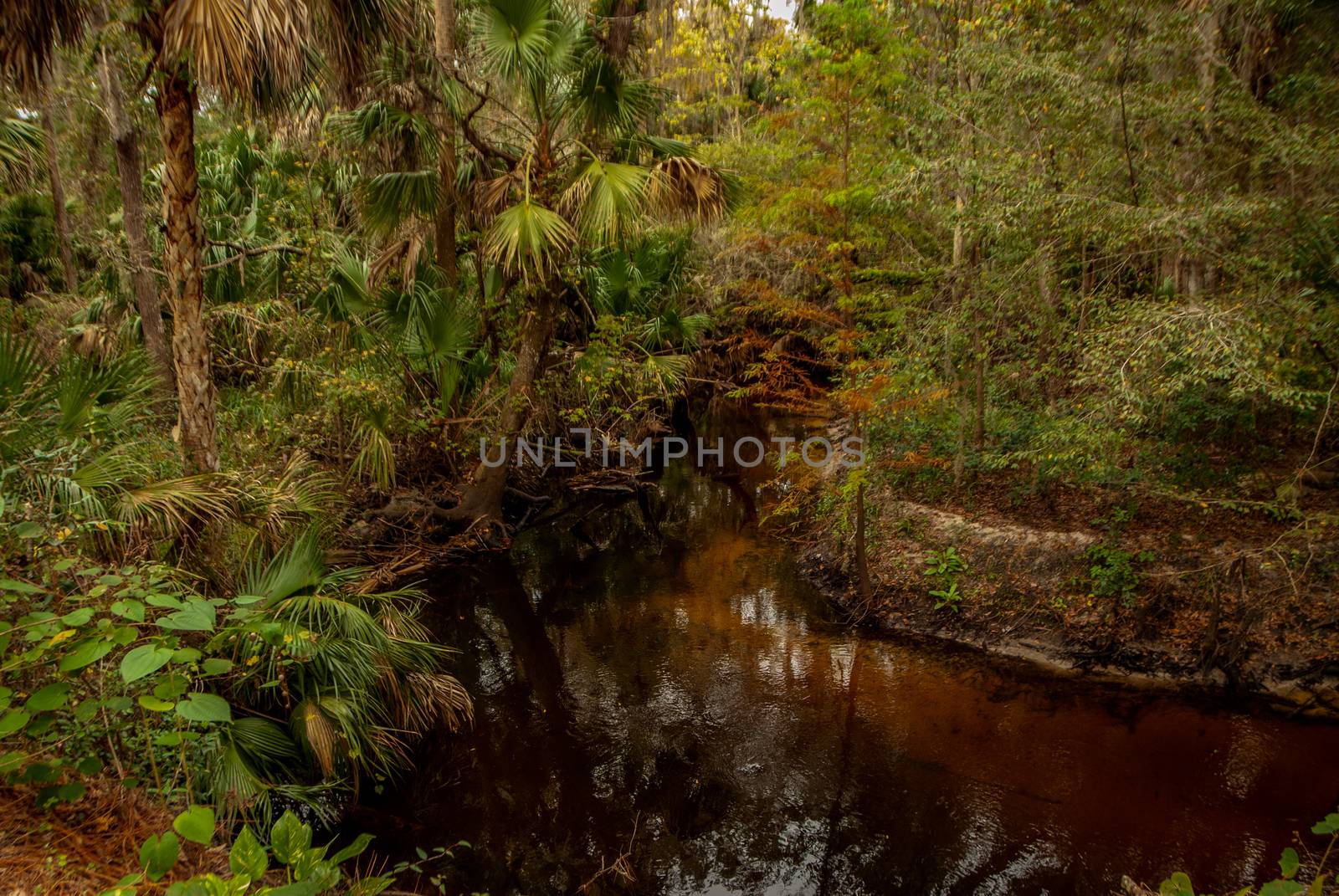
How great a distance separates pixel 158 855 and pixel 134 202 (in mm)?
8241

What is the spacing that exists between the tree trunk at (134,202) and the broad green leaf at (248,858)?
245 inches

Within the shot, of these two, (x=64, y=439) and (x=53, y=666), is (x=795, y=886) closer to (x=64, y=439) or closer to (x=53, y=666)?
(x=53, y=666)

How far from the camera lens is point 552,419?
1182 centimetres

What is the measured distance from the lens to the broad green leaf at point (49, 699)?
2.33 m

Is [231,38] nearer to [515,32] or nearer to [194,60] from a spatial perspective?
[194,60]

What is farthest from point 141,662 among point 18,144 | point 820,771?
point 18,144

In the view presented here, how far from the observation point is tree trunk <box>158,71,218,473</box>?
4.68 m

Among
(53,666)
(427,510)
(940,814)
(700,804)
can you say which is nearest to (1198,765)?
(940,814)

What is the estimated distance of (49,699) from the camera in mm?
2371

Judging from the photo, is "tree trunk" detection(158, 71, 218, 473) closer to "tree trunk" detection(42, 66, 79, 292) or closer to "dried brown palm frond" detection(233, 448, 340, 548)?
"dried brown palm frond" detection(233, 448, 340, 548)

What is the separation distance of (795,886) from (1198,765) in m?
3.66

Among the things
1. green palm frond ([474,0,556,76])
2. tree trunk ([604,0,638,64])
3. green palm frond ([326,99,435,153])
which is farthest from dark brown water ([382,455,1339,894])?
tree trunk ([604,0,638,64])

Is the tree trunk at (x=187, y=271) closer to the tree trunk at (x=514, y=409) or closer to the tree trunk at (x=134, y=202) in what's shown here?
the tree trunk at (x=134, y=202)

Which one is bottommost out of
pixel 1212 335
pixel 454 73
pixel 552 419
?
pixel 552 419
